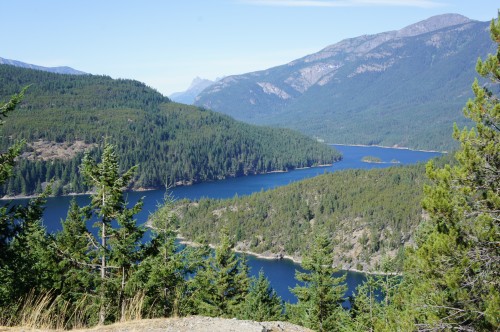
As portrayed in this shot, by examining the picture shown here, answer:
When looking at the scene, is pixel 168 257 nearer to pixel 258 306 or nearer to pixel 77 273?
pixel 77 273

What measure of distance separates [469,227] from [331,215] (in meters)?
120

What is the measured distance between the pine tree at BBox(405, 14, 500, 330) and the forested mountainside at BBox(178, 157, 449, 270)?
94251mm

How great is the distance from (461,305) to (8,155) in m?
14.5

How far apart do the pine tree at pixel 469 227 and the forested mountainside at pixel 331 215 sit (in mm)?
94251

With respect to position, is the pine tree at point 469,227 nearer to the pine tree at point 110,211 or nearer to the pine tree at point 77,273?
the pine tree at point 110,211

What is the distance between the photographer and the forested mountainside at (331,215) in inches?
4510

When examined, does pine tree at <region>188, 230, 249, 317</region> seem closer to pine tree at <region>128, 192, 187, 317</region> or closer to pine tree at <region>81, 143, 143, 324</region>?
pine tree at <region>128, 192, 187, 317</region>

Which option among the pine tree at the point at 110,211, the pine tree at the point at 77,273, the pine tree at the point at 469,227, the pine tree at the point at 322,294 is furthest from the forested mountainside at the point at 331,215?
the pine tree at the point at 469,227

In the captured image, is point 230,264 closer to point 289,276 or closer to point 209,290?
point 209,290

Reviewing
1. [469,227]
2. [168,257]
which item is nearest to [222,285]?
[168,257]

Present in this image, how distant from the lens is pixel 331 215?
132 metres

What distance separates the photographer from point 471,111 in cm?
1379

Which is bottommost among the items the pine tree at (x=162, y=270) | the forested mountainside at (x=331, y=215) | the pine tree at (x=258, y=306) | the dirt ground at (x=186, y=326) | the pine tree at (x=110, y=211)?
the forested mountainside at (x=331, y=215)

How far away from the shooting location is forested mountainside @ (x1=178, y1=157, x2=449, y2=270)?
4510 inches
